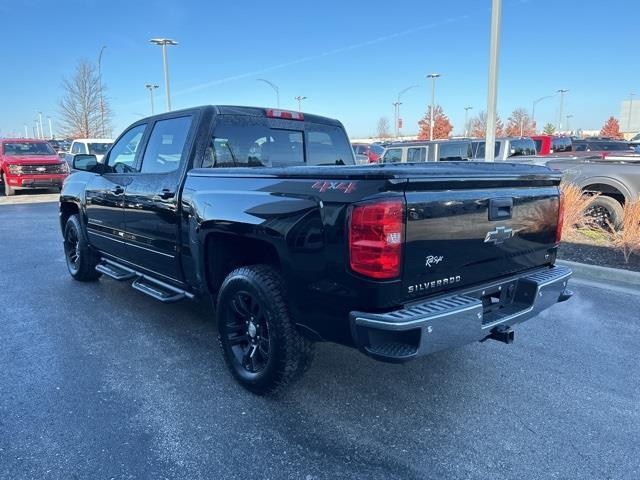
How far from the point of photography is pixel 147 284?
455 cm

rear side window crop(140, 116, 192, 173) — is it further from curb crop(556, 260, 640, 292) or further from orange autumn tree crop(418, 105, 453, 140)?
orange autumn tree crop(418, 105, 453, 140)

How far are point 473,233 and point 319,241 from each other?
94cm

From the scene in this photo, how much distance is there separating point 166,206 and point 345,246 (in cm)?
200

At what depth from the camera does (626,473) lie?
2.51 meters

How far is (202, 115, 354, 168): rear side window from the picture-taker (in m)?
3.93

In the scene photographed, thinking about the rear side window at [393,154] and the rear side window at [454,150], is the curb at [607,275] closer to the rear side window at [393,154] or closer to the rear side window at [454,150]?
the rear side window at [454,150]

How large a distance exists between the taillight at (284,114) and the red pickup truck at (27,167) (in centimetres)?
1524

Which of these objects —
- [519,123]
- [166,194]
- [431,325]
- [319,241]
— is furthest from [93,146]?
[519,123]

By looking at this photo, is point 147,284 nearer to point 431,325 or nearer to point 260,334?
point 260,334

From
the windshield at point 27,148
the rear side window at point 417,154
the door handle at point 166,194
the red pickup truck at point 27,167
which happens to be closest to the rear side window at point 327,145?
the door handle at point 166,194

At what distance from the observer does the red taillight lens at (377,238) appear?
8.02ft

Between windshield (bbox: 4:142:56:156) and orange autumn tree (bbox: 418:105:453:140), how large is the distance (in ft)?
164

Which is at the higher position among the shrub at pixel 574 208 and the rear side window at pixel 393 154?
the rear side window at pixel 393 154

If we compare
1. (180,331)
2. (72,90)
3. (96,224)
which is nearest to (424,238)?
(180,331)
